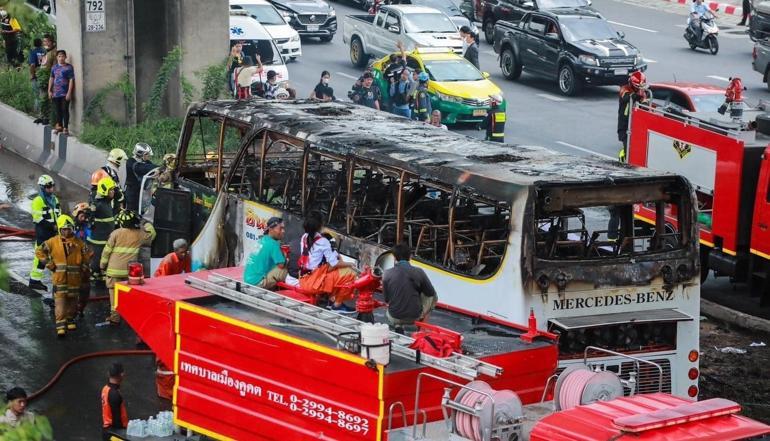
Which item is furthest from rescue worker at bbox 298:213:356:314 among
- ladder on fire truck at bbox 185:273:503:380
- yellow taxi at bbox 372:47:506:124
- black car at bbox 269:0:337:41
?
black car at bbox 269:0:337:41

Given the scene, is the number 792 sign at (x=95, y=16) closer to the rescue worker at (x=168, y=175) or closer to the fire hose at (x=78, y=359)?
the rescue worker at (x=168, y=175)

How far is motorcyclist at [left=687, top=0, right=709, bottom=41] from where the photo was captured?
38.0 metres

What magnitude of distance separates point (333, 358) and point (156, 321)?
2.48 metres

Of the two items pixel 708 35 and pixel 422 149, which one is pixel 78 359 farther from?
pixel 708 35

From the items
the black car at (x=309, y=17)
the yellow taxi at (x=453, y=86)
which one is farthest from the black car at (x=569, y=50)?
the black car at (x=309, y=17)

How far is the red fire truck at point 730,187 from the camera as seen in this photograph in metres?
17.6

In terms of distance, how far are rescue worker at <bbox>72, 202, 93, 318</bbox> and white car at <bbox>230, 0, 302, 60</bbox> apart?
17.9 metres

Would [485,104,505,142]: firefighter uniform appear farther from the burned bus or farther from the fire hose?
the fire hose

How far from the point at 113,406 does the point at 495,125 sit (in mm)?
15789

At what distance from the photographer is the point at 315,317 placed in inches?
422

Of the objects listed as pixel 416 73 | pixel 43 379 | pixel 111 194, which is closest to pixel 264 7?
pixel 416 73

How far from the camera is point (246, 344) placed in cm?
1086

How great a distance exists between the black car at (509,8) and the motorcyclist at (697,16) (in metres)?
2.70

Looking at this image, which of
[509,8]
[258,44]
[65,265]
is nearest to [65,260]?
[65,265]
